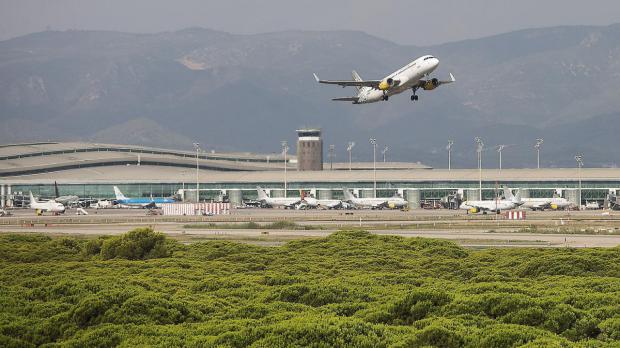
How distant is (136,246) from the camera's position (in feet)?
241

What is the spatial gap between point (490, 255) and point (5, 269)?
2740 centimetres

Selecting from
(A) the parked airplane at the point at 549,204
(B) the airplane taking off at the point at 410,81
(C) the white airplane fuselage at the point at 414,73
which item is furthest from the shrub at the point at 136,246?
(A) the parked airplane at the point at 549,204

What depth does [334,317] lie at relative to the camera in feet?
129

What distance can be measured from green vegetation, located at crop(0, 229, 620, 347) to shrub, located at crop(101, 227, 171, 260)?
4.03 meters

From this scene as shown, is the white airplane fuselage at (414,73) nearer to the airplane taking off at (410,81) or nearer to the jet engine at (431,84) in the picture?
the airplane taking off at (410,81)

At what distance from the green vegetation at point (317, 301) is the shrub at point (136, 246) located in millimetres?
4025

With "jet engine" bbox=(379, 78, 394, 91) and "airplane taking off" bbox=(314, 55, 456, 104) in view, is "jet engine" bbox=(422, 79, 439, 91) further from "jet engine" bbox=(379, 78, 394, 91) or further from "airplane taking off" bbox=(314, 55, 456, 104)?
"jet engine" bbox=(379, 78, 394, 91)

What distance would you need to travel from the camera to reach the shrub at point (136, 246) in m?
73.1

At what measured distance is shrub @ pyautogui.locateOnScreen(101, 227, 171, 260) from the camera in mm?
73062

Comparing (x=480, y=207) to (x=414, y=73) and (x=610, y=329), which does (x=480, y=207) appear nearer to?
(x=414, y=73)

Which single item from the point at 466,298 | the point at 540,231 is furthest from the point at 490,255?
the point at 540,231

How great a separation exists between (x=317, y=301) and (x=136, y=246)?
29.1 meters

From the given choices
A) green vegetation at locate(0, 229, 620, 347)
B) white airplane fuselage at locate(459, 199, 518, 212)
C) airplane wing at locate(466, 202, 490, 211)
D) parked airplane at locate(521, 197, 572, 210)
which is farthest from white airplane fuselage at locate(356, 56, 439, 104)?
parked airplane at locate(521, 197, 572, 210)

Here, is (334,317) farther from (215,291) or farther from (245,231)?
(245,231)
